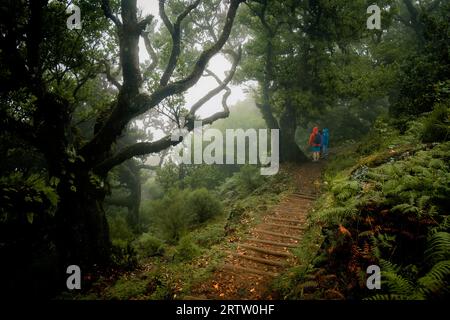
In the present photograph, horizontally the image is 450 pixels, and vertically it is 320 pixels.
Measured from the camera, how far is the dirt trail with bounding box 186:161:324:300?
234 inches

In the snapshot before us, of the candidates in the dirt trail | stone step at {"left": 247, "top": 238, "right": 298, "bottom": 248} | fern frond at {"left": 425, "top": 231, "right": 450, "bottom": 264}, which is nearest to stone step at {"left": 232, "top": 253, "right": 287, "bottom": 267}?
the dirt trail

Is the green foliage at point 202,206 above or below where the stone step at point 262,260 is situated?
above

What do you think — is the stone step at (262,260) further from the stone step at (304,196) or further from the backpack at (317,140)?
the backpack at (317,140)

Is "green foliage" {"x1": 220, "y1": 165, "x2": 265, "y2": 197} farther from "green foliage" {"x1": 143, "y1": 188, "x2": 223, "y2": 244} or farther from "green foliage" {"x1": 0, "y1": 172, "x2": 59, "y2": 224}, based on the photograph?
"green foliage" {"x1": 0, "y1": 172, "x2": 59, "y2": 224}

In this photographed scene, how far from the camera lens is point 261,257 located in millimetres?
7355

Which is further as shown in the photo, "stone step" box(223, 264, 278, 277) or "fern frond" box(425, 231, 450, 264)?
"stone step" box(223, 264, 278, 277)

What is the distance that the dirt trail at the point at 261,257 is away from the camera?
5.95m

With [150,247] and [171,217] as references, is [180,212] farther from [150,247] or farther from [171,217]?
[150,247]

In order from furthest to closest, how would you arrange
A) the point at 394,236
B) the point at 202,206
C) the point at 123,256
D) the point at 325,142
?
the point at 325,142, the point at 202,206, the point at 123,256, the point at 394,236

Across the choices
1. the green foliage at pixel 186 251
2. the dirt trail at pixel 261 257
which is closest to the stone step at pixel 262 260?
the dirt trail at pixel 261 257

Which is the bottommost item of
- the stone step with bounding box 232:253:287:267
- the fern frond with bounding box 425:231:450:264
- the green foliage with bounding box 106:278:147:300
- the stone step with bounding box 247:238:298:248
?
the green foliage with bounding box 106:278:147:300

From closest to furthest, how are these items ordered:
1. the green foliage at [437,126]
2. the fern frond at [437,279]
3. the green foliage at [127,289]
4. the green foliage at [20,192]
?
1. the fern frond at [437,279]
2. the green foliage at [20,192]
3. the green foliage at [127,289]
4. the green foliage at [437,126]

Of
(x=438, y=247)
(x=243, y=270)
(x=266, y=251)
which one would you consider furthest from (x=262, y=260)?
(x=438, y=247)
